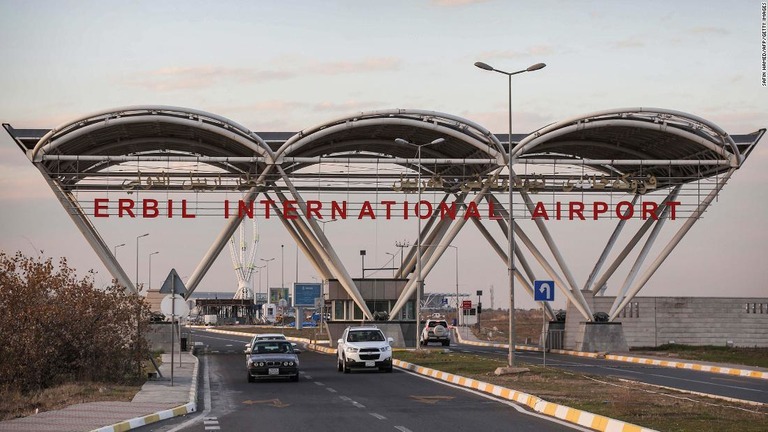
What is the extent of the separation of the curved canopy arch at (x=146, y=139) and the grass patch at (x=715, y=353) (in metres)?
20.9

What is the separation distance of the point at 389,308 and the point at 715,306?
1764 centimetres

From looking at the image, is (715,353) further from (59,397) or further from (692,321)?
(59,397)

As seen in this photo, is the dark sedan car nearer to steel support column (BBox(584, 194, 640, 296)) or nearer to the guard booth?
steel support column (BBox(584, 194, 640, 296))

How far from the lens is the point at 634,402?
25078 mm

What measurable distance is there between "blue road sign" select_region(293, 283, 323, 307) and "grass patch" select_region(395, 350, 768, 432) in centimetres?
10341

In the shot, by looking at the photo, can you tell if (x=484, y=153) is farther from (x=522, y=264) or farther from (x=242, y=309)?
(x=242, y=309)

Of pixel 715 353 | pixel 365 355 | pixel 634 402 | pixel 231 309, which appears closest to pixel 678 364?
pixel 715 353

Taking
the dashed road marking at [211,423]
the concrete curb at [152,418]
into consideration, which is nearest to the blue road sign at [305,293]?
the concrete curb at [152,418]

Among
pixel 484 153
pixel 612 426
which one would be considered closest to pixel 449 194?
pixel 484 153

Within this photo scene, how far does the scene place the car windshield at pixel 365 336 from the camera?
4253 cm

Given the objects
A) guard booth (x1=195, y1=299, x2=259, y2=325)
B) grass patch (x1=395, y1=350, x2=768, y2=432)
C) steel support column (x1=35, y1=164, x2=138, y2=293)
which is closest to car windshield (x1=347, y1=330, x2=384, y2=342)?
grass patch (x1=395, y1=350, x2=768, y2=432)

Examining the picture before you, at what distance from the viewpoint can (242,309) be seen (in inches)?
7106

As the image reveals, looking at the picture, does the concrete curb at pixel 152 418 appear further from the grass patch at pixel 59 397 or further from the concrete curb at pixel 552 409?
the concrete curb at pixel 552 409

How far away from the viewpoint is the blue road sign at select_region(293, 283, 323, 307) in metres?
142
